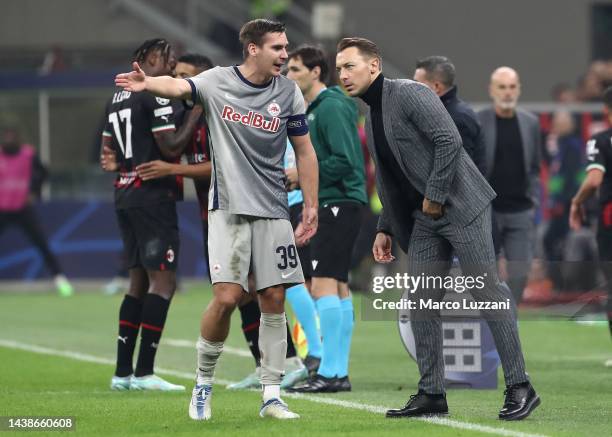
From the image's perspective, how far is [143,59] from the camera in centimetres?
1028

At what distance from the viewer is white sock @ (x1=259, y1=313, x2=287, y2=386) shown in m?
8.53

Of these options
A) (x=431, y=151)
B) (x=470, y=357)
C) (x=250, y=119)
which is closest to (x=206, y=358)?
(x=250, y=119)

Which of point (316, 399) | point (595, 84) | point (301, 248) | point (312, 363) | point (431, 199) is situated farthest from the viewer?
point (595, 84)

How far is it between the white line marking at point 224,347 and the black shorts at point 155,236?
260 cm

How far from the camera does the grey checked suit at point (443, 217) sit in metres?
8.34

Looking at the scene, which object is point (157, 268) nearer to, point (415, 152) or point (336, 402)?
point (336, 402)

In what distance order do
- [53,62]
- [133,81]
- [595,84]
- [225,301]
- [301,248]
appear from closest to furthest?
[133,81], [225,301], [301,248], [595,84], [53,62]

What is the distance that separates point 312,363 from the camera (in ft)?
35.9

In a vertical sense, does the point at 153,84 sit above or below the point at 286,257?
above

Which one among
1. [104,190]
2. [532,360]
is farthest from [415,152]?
[104,190]

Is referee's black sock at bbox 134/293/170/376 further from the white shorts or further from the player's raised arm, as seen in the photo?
the player's raised arm

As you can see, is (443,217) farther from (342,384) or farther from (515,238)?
(515,238)

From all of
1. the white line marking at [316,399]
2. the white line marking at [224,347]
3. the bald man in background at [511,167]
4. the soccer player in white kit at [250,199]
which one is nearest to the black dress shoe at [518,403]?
the white line marking at [316,399]

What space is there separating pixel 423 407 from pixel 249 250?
1.30 meters
